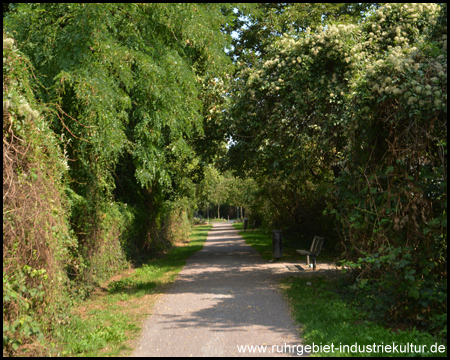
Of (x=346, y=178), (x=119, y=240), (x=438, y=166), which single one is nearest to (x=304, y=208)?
(x=119, y=240)

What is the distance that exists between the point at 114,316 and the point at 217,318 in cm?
179

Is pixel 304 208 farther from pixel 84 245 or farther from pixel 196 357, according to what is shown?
pixel 196 357

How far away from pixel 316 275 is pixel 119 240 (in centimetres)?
561

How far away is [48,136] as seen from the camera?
5324 millimetres

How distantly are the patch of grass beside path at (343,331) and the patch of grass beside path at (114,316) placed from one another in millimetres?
2626

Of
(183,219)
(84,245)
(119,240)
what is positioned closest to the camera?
(84,245)

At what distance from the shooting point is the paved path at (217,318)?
5.45 metres

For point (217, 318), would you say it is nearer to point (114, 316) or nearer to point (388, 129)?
point (114, 316)

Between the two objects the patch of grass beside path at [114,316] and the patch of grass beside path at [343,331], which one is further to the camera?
the patch of grass beside path at [114,316]

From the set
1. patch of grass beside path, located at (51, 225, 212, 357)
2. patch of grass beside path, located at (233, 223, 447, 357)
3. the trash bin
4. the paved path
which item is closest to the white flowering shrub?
patch of grass beside path, located at (233, 223, 447, 357)

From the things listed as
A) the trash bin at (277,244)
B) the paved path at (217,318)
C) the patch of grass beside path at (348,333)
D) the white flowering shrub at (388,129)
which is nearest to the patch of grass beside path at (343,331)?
the patch of grass beside path at (348,333)

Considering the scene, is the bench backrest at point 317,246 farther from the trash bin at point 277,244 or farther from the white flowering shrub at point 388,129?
the white flowering shrub at point 388,129

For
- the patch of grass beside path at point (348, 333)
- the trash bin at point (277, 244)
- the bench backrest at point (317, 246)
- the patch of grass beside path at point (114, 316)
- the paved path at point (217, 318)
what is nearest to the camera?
the patch of grass beside path at point (348, 333)

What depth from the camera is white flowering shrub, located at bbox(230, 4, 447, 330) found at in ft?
18.2
